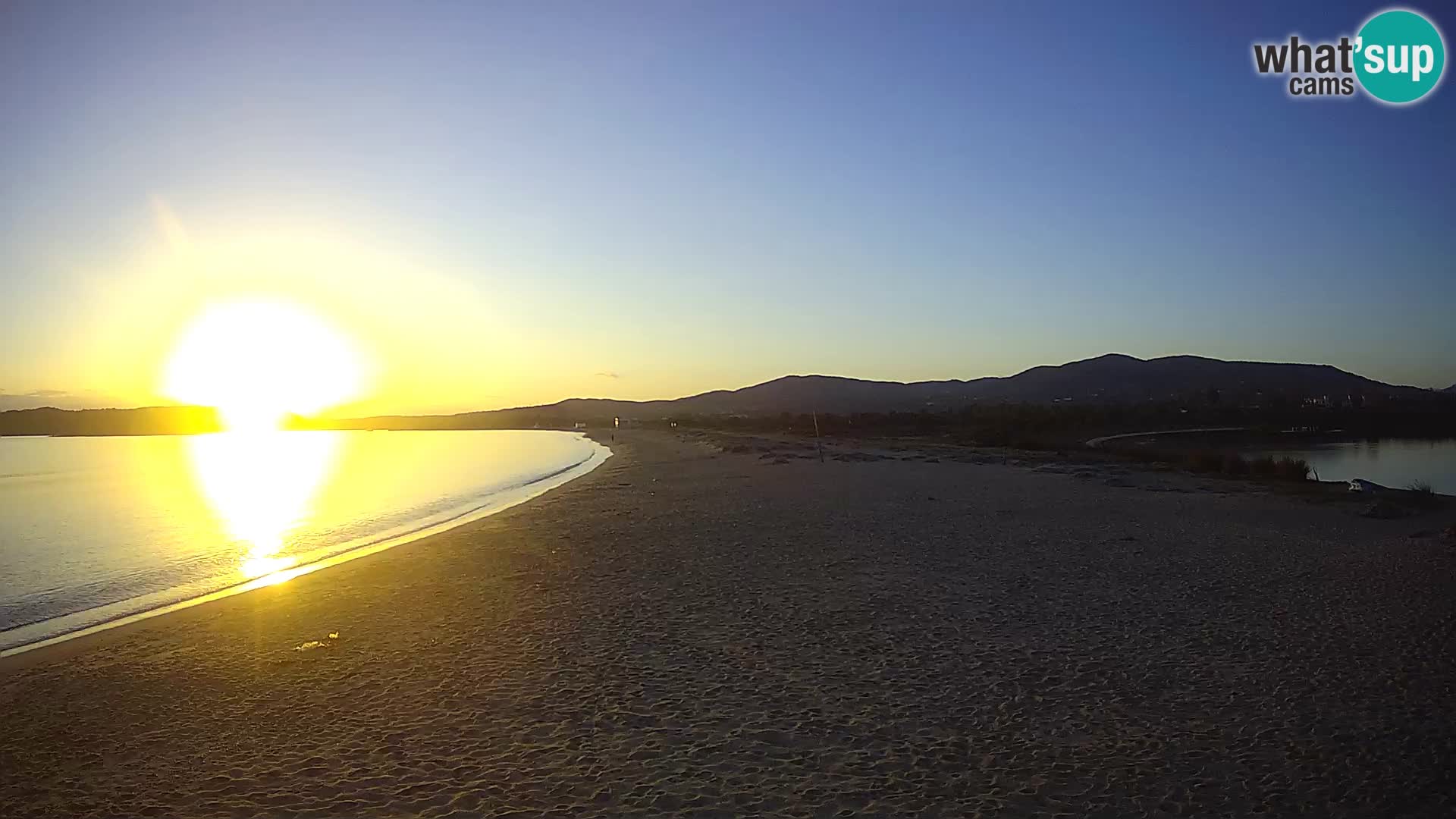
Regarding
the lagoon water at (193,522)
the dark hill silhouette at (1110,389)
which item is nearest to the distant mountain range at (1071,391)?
the dark hill silhouette at (1110,389)

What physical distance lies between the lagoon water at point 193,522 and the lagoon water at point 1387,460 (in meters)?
30.1

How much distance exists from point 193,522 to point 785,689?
850 inches

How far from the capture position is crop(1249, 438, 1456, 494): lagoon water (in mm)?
31531

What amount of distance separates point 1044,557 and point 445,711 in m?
8.93

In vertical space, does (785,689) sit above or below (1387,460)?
above

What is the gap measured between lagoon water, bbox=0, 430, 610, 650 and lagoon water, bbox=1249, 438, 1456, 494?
30072 millimetres

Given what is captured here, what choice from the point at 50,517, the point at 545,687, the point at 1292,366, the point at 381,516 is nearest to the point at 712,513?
the point at 381,516

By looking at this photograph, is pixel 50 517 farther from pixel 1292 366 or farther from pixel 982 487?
pixel 1292 366

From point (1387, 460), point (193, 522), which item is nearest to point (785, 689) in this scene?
point (193, 522)

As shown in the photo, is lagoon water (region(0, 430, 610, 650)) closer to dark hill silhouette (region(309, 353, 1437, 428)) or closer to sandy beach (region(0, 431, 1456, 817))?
sandy beach (region(0, 431, 1456, 817))

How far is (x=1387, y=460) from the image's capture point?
133 feet

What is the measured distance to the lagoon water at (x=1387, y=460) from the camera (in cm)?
3153

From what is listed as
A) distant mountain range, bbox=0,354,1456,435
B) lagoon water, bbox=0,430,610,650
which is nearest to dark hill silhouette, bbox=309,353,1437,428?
distant mountain range, bbox=0,354,1456,435

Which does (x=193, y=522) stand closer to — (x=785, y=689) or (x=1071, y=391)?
(x=785, y=689)
